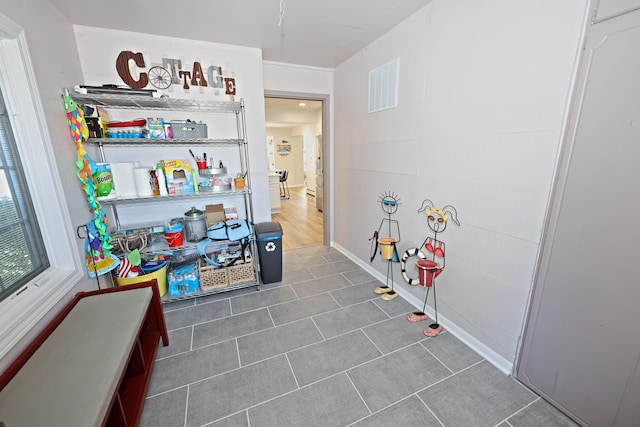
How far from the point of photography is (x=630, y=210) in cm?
105

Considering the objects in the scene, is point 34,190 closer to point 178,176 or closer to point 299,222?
point 178,176

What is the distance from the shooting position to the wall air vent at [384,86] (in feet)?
7.51

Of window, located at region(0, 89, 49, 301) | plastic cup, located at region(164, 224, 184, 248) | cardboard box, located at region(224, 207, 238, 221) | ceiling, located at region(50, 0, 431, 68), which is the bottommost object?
plastic cup, located at region(164, 224, 184, 248)

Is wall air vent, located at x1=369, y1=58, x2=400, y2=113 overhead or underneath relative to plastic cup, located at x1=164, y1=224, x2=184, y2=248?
overhead

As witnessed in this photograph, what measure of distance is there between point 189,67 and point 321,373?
9.51 feet

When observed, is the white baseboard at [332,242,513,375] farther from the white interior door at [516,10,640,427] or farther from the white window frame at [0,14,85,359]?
the white window frame at [0,14,85,359]

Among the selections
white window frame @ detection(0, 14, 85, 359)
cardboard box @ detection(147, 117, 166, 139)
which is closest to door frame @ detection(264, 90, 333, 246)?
cardboard box @ detection(147, 117, 166, 139)

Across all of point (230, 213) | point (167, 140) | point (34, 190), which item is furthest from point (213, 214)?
point (34, 190)

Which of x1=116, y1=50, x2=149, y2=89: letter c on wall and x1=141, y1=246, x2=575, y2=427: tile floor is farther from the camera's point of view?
x1=116, y1=50, x2=149, y2=89: letter c on wall

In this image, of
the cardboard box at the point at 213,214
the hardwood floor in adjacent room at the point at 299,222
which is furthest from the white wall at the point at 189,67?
the hardwood floor in adjacent room at the point at 299,222

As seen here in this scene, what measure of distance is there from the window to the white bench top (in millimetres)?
325

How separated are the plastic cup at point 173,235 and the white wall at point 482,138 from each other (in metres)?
2.02

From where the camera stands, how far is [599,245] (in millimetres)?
1152

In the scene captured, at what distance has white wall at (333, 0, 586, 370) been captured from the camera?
51.5 inches
